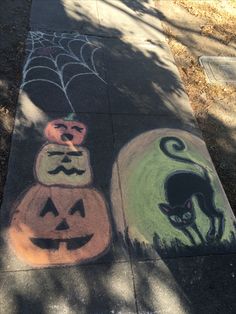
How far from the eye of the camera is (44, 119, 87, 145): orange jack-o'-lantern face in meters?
5.64

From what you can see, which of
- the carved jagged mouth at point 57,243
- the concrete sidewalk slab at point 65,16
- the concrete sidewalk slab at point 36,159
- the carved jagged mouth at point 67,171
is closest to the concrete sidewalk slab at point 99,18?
the concrete sidewalk slab at point 65,16

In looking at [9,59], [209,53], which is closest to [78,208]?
[9,59]

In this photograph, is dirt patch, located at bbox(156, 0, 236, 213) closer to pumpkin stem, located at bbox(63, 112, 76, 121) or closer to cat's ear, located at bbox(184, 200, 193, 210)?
cat's ear, located at bbox(184, 200, 193, 210)

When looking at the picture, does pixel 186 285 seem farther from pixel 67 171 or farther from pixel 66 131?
pixel 66 131

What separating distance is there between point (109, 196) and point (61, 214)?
2.31 feet

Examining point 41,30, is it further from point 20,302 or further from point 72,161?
point 20,302

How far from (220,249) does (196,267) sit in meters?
0.44

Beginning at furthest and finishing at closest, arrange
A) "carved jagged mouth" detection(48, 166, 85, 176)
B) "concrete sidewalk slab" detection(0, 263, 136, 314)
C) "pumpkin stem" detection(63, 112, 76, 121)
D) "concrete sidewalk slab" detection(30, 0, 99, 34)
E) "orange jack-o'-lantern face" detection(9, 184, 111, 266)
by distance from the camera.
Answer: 1. "concrete sidewalk slab" detection(30, 0, 99, 34)
2. "pumpkin stem" detection(63, 112, 76, 121)
3. "carved jagged mouth" detection(48, 166, 85, 176)
4. "orange jack-o'-lantern face" detection(9, 184, 111, 266)
5. "concrete sidewalk slab" detection(0, 263, 136, 314)

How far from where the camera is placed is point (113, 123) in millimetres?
6051

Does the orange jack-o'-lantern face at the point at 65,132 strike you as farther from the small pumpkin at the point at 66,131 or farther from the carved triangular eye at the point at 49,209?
the carved triangular eye at the point at 49,209

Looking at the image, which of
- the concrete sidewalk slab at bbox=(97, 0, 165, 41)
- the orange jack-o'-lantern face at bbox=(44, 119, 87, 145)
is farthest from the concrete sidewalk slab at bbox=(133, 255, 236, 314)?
the concrete sidewalk slab at bbox=(97, 0, 165, 41)

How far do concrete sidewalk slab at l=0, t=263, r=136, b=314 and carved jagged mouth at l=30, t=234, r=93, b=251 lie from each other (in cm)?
27

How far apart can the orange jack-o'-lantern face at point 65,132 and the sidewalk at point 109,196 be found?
0.02 metres

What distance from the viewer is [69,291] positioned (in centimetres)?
420
